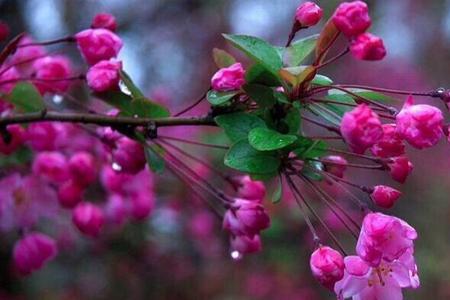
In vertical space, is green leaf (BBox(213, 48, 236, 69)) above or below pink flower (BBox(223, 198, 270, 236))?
above

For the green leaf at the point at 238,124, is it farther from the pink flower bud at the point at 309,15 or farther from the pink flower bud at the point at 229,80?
the pink flower bud at the point at 309,15

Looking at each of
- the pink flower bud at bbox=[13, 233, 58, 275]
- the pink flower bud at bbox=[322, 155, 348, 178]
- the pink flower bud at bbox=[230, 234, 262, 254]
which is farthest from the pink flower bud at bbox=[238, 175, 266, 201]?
the pink flower bud at bbox=[13, 233, 58, 275]

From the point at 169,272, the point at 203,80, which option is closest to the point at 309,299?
the point at 169,272

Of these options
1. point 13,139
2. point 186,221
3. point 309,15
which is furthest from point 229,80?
point 186,221

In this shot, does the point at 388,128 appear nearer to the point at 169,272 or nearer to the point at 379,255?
the point at 379,255

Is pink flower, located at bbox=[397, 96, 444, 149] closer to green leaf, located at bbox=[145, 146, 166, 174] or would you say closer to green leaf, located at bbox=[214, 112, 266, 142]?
green leaf, located at bbox=[214, 112, 266, 142]

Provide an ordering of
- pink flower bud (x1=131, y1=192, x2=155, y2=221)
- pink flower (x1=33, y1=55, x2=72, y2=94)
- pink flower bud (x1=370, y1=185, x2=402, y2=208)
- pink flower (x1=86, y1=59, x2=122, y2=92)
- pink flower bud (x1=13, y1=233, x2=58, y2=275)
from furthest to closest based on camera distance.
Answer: pink flower bud (x1=131, y1=192, x2=155, y2=221) < pink flower bud (x1=13, y1=233, x2=58, y2=275) < pink flower (x1=33, y1=55, x2=72, y2=94) < pink flower (x1=86, y1=59, x2=122, y2=92) < pink flower bud (x1=370, y1=185, x2=402, y2=208)

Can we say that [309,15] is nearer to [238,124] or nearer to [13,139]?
[238,124]
